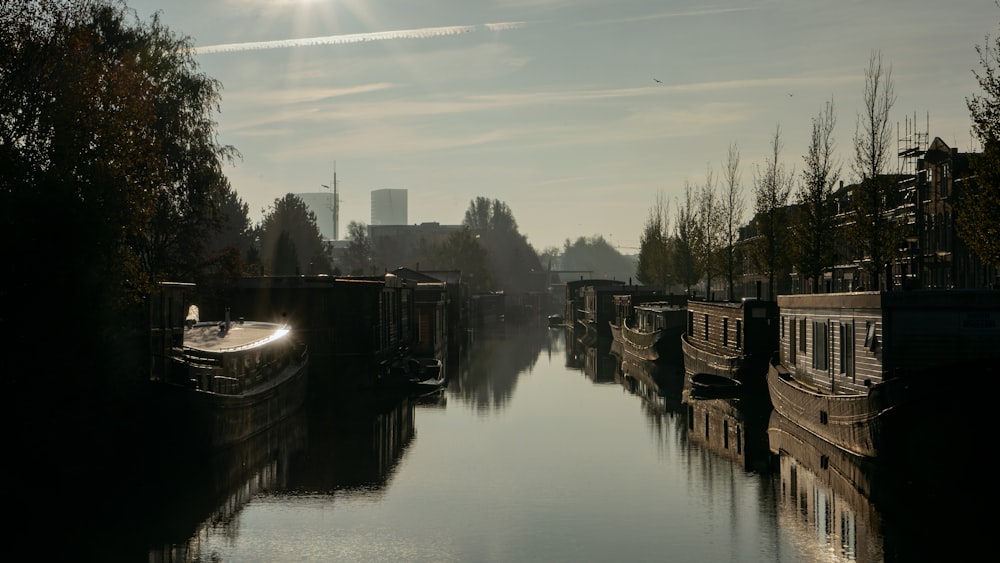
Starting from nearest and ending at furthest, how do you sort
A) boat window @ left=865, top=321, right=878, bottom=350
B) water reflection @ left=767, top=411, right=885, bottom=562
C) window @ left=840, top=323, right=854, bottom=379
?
water reflection @ left=767, top=411, right=885, bottom=562 < boat window @ left=865, top=321, right=878, bottom=350 < window @ left=840, top=323, right=854, bottom=379

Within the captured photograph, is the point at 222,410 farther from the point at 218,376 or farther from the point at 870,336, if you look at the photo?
the point at 870,336

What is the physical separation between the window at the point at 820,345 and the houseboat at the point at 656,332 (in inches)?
1304

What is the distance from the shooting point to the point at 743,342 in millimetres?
52375

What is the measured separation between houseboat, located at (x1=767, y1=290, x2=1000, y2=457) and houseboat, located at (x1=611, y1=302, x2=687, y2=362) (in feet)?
116

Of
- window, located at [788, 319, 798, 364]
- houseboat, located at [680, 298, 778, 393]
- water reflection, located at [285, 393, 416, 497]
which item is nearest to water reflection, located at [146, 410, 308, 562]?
water reflection, located at [285, 393, 416, 497]

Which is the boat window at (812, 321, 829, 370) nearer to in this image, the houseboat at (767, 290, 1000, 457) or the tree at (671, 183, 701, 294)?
the houseboat at (767, 290, 1000, 457)

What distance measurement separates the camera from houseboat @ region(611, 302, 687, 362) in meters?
71.8

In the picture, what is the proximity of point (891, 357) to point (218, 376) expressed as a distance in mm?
20331

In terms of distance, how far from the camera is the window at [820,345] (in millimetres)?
36812

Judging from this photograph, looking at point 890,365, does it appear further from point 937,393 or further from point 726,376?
point 726,376

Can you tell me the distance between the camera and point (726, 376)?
175 feet

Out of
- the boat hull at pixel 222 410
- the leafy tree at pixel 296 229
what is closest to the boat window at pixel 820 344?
the boat hull at pixel 222 410

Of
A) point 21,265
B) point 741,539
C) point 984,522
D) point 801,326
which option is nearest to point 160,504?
point 21,265

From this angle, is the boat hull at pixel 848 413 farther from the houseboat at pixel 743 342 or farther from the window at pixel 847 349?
the houseboat at pixel 743 342
